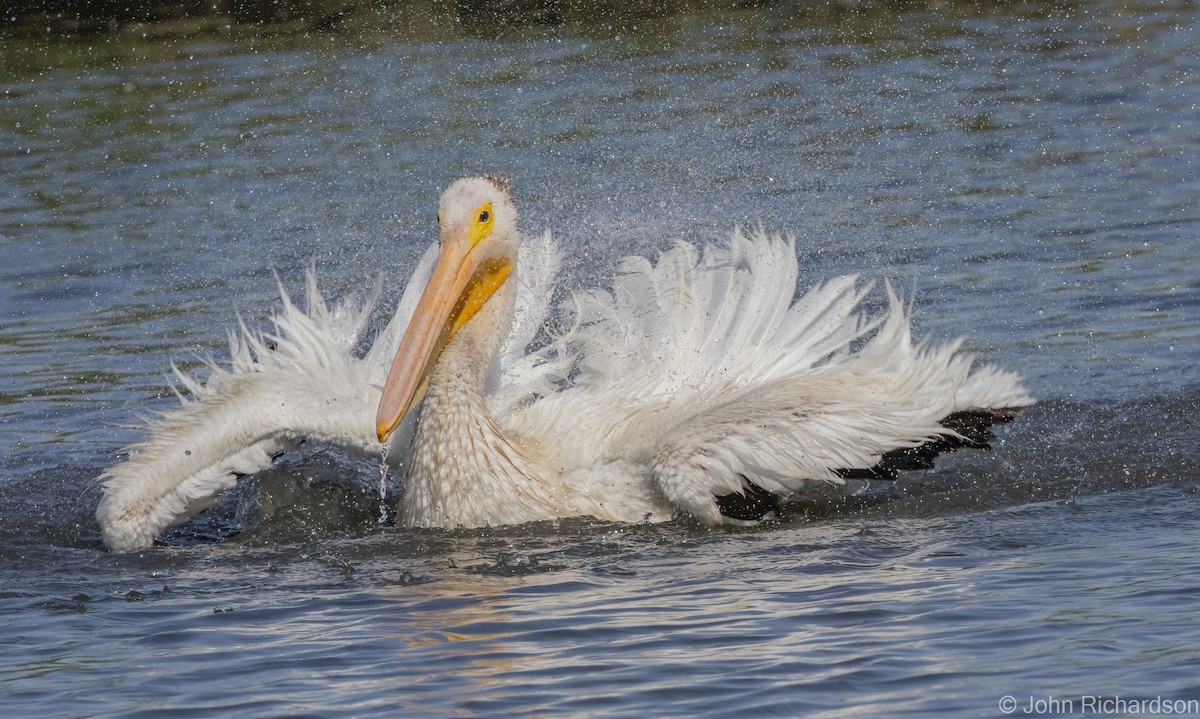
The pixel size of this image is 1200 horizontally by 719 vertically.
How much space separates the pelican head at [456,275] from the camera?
18.4 feet

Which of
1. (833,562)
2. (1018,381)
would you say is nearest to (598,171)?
(1018,381)

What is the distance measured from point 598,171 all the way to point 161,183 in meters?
3.21

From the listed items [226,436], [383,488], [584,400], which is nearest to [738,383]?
[584,400]

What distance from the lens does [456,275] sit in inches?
229

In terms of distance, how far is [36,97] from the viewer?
14.9 metres

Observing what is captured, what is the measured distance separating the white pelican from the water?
0.60 feet

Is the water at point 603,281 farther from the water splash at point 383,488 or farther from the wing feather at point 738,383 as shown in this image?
the wing feather at point 738,383

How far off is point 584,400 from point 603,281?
8.44 feet

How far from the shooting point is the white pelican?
5625 millimetres
